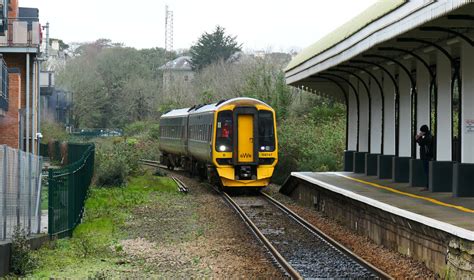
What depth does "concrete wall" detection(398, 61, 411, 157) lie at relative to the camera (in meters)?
18.8

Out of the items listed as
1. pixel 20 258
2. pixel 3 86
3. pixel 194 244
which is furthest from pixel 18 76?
pixel 20 258

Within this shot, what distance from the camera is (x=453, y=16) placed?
40.8 feet

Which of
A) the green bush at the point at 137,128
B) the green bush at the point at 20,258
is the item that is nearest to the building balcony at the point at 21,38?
the green bush at the point at 20,258

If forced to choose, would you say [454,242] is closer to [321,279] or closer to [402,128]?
[321,279]

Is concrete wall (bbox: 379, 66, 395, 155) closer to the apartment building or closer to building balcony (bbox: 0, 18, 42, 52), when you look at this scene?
the apartment building

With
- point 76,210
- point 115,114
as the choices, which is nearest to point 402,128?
point 76,210

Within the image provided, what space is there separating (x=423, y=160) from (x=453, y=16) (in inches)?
201

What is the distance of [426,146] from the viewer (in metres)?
16.6

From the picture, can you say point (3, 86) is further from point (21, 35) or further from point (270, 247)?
point (270, 247)

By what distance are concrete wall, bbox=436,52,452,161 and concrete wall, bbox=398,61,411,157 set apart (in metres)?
2.43

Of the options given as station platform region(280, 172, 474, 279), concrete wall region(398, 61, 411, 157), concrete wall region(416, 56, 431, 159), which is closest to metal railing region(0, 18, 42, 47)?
station platform region(280, 172, 474, 279)

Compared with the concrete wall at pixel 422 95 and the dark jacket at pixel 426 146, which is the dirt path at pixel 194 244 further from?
the concrete wall at pixel 422 95

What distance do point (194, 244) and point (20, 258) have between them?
4.05 metres

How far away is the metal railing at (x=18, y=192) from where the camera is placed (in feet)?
38.5
